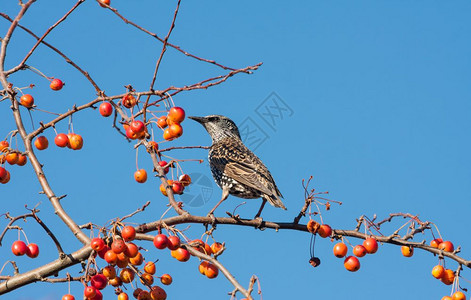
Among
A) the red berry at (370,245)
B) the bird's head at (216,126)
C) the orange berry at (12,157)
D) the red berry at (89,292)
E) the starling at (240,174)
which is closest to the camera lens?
the red berry at (89,292)

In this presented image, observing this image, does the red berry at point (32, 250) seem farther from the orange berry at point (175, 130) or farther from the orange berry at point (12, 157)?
the orange berry at point (175, 130)

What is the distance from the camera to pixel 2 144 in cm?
445

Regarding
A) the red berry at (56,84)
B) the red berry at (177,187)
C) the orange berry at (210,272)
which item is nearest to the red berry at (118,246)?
the orange berry at (210,272)

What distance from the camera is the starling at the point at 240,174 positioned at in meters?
6.25

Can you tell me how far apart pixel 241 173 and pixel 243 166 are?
24 centimetres

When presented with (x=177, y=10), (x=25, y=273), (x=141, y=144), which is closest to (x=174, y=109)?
(x=141, y=144)

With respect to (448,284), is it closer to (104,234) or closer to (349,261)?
(349,261)

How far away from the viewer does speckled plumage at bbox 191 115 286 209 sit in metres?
6.27

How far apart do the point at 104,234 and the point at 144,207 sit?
0.34m

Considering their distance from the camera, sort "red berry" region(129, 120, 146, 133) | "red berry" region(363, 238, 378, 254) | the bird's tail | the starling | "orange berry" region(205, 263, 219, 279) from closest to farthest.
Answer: "orange berry" region(205, 263, 219, 279) → "red berry" region(129, 120, 146, 133) → "red berry" region(363, 238, 378, 254) → the bird's tail → the starling

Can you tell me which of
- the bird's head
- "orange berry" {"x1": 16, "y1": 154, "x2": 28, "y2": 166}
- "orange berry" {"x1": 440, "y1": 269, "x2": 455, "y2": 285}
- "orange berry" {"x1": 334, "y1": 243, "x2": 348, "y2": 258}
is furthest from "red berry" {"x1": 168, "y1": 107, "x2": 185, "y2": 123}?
the bird's head

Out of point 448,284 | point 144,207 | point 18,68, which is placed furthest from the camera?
point 448,284

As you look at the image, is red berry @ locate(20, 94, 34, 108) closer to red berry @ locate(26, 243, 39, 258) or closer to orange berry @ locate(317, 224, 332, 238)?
red berry @ locate(26, 243, 39, 258)

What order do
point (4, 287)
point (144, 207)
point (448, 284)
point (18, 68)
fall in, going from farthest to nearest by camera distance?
point (448, 284) → point (18, 68) → point (144, 207) → point (4, 287)
